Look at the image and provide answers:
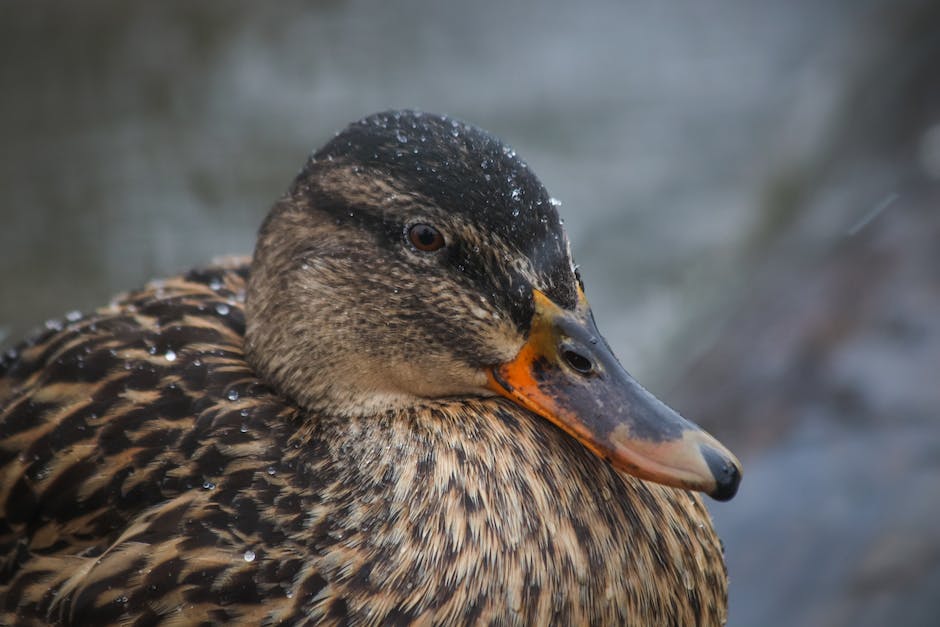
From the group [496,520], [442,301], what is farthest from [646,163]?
[496,520]

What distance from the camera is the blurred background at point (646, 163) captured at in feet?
12.7

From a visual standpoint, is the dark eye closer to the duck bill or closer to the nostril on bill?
the duck bill

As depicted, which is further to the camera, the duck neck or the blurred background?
the blurred background

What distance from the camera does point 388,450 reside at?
8.02ft

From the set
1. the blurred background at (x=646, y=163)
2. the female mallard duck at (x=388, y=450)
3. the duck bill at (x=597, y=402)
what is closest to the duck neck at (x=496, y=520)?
the female mallard duck at (x=388, y=450)

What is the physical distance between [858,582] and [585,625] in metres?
1.27

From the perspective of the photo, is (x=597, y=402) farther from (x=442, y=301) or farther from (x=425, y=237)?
(x=425, y=237)

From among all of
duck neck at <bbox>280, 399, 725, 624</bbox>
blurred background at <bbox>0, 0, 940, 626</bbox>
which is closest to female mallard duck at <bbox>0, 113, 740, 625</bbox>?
duck neck at <bbox>280, 399, 725, 624</bbox>

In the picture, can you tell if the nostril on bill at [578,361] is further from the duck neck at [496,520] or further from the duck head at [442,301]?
the duck neck at [496,520]

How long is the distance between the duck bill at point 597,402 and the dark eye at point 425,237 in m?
0.23

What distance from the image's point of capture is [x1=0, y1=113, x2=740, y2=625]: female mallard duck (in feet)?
7.63

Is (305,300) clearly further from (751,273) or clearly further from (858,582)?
(751,273)

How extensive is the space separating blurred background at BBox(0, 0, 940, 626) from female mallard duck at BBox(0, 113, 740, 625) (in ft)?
4.26

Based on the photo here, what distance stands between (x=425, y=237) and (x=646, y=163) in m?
5.17
